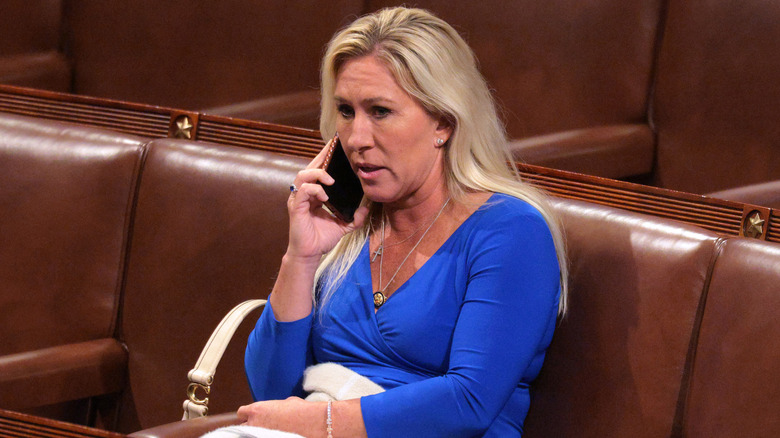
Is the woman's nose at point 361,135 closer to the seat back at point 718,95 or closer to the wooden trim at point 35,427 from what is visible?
the wooden trim at point 35,427

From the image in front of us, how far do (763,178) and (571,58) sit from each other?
522 mm

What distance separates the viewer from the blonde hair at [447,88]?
129 centimetres

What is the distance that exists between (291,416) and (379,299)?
0.21 metres

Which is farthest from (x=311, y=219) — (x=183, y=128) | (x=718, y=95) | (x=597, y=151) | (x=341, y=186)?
(x=718, y=95)

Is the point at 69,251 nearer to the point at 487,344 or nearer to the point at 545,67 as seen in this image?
the point at 487,344

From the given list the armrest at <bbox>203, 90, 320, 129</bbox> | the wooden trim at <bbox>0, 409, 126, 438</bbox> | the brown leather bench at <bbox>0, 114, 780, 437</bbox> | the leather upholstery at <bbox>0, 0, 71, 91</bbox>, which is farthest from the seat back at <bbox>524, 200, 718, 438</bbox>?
the leather upholstery at <bbox>0, 0, 71, 91</bbox>

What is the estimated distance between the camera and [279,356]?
1347mm

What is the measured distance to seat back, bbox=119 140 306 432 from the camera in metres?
1.61

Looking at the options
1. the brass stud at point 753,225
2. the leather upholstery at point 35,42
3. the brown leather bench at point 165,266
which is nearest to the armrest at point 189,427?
the brown leather bench at point 165,266

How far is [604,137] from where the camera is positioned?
85.8 inches

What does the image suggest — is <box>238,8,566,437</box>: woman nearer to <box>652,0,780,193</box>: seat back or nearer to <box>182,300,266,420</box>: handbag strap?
<box>182,300,266,420</box>: handbag strap

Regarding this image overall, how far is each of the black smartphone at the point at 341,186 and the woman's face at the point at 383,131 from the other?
0.9 inches

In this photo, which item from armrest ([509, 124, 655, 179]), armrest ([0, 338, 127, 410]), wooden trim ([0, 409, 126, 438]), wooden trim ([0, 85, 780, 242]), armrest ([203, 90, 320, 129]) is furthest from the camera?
armrest ([203, 90, 320, 129])

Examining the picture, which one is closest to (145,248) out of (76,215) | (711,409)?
(76,215)
